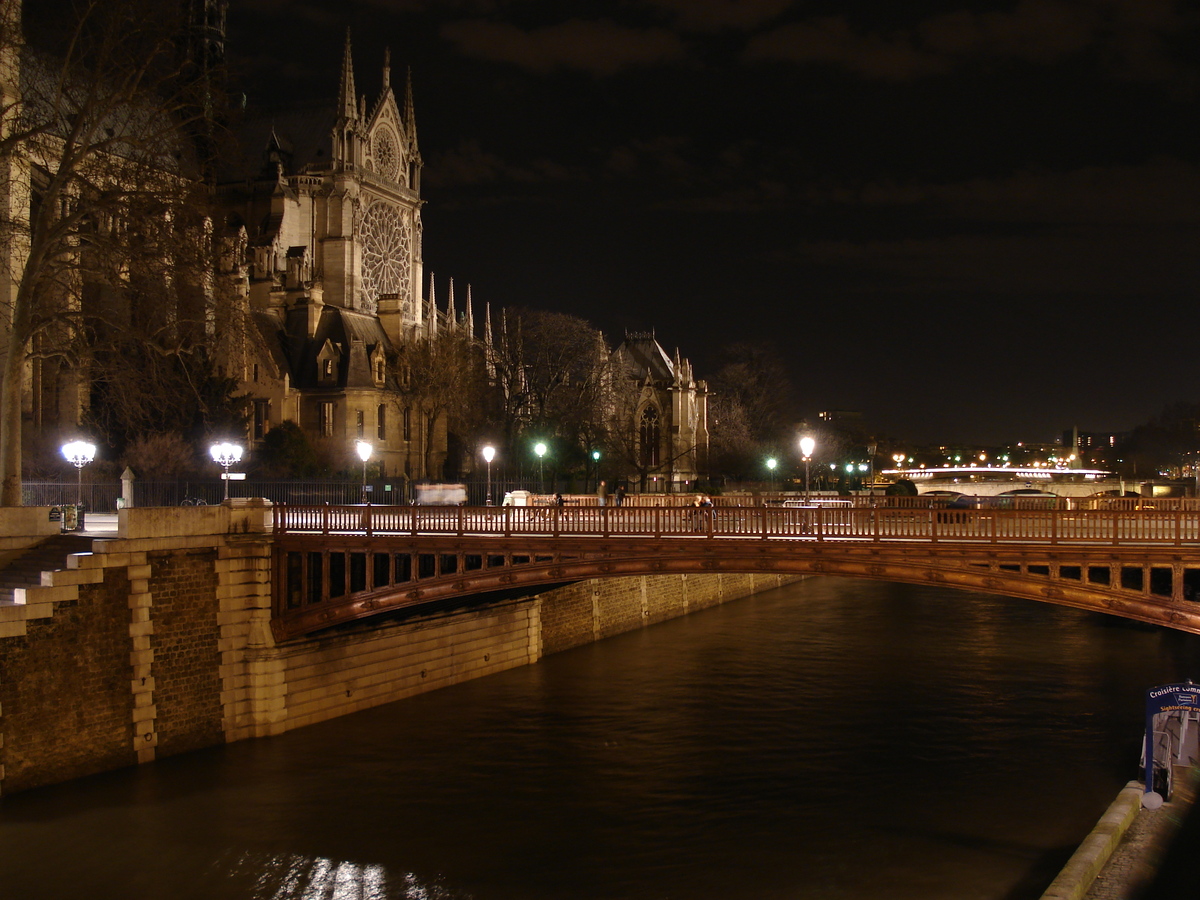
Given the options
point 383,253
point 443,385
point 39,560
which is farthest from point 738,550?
point 383,253

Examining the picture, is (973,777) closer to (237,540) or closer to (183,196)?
(237,540)

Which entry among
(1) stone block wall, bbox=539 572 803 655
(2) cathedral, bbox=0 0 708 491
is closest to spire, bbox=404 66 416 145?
(2) cathedral, bbox=0 0 708 491

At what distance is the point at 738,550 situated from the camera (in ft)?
68.1

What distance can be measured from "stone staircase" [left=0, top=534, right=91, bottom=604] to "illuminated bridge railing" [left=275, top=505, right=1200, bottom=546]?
4365mm

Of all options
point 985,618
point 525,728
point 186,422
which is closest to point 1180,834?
point 525,728

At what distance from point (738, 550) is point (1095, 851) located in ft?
26.9

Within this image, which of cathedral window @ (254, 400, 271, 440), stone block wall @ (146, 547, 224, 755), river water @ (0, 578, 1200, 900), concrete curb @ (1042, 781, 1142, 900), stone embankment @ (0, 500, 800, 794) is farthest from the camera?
Answer: cathedral window @ (254, 400, 271, 440)

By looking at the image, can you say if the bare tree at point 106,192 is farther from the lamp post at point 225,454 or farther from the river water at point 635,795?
the river water at point 635,795

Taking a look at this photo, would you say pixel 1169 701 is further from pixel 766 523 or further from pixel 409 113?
pixel 409 113

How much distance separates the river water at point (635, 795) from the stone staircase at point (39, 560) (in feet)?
17.0

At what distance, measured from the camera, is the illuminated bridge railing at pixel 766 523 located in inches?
743

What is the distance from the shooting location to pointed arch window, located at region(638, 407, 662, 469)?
85.0 metres

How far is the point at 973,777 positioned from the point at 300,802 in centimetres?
1261

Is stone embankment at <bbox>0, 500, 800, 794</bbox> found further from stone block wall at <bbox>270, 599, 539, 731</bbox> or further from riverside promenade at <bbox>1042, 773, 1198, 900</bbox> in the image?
riverside promenade at <bbox>1042, 773, 1198, 900</bbox>
